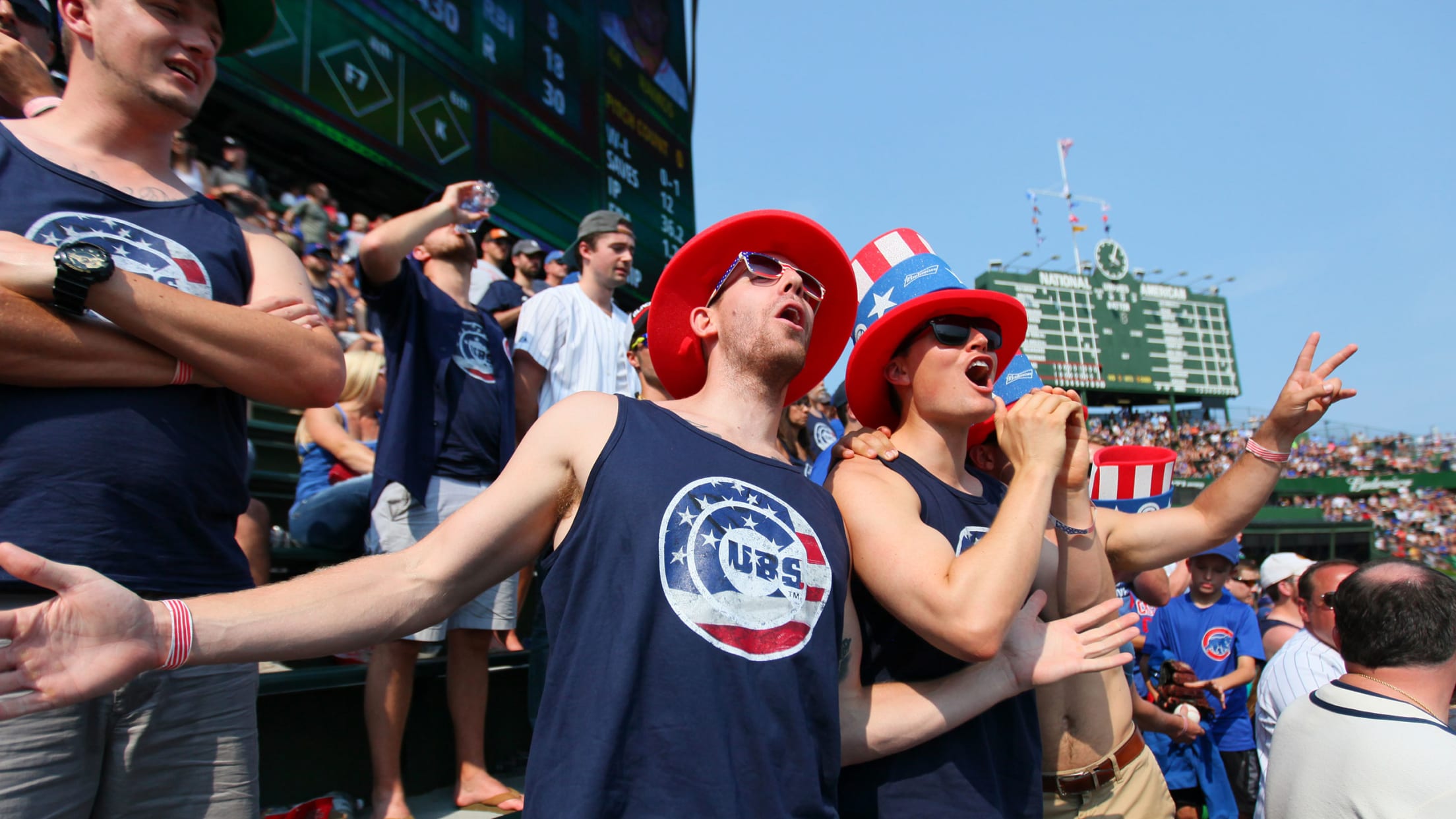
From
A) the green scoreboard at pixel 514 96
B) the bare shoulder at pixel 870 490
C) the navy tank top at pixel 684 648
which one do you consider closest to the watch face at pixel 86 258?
the navy tank top at pixel 684 648

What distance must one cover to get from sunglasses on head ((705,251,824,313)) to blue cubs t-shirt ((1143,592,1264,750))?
192 inches

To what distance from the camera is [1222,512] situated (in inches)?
112

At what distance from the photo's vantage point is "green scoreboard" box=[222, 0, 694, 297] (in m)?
7.52

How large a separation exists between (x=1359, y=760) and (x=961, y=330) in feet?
5.46

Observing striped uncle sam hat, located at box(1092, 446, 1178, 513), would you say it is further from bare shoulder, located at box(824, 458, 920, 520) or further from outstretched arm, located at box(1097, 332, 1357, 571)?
bare shoulder, located at box(824, 458, 920, 520)

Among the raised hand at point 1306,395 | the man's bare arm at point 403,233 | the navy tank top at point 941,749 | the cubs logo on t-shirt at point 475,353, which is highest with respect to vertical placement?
the man's bare arm at point 403,233

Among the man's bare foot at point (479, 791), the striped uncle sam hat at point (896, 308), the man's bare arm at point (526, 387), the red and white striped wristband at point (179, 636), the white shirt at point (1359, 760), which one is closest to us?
the red and white striped wristband at point (179, 636)

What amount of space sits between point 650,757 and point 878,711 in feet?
2.09

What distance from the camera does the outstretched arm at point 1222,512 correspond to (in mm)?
2785

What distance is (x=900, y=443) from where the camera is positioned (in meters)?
2.46

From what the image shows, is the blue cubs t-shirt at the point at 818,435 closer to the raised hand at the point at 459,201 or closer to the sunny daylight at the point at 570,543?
the sunny daylight at the point at 570,543

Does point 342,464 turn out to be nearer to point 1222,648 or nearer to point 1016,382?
point 1016,382

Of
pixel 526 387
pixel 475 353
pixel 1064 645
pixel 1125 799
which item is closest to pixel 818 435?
pixel 526 387

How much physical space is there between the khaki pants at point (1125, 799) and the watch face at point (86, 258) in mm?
2490
